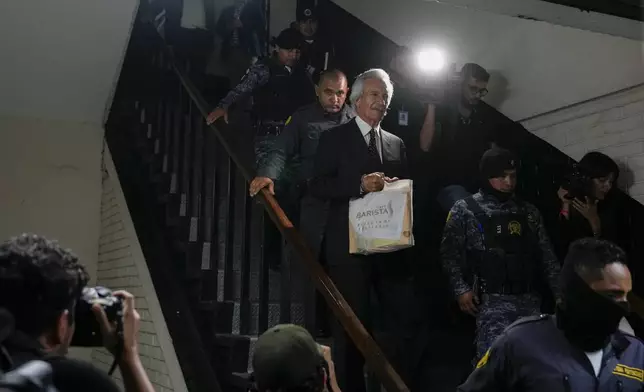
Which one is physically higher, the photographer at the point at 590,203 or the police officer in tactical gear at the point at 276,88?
the police officer in tactical gear at the point at 276,88

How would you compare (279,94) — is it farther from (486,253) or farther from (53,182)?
(53,182)

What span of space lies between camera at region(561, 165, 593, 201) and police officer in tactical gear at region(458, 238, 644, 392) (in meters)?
1.49

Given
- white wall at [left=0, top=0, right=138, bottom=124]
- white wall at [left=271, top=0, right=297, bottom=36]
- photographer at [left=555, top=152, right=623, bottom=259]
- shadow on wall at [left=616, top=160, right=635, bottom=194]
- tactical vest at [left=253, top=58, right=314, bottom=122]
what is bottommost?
photographer at [left=555, top=152, right=623, bottom=259]

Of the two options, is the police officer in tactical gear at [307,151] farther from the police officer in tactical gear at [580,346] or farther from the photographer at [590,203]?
the photographer at [590,203]

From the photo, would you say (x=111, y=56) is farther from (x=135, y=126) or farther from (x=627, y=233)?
(x=627, y=233)

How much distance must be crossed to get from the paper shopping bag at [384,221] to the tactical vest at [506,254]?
436 mm

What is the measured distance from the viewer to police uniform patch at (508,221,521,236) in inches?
92.0

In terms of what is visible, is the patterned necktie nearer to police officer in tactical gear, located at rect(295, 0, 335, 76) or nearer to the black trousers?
the black trousers

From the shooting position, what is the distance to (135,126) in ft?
12.5

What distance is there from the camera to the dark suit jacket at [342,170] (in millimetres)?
2182

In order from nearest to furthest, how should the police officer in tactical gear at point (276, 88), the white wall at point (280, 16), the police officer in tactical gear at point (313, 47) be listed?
the police officer in tactical gear at point (276, 88) → the police officer in tactical gear at point (313, 47) → the white wall at point (280, 16)

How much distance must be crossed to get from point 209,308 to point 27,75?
1983 millimetres

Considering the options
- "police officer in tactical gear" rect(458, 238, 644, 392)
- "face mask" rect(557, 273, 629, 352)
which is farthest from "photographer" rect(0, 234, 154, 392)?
"face mask" rect(557, 273, 629, 352)

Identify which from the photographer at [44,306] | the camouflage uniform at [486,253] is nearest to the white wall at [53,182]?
the camouflage uniform at [486,253]
